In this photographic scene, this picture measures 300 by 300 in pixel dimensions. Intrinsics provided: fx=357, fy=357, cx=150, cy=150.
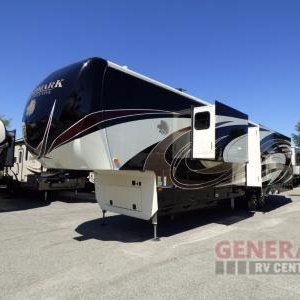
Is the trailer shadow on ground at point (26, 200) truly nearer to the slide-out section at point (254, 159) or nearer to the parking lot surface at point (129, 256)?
the parking lot surface at point (129, 256)

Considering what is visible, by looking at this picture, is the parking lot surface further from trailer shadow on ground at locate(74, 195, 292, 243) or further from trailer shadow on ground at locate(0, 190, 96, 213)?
trailer shadow on ground at locate(0, 190, 96, 213)

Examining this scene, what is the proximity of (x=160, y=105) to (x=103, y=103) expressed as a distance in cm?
161

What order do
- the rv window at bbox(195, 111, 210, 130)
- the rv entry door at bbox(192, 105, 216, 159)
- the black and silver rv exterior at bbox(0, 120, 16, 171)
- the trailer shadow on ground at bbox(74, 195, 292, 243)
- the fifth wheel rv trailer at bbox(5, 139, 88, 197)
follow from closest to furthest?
the trailer shadow on ground at bbox(74, 195, 292, 243) < the rv entry door at bbox(192, 105, 216, 159) < the rv window at bbox(195, 111, 210, 130) < the black and silver rv exterior at bbox(0, 120, 16, 171) < the fifth wheel rv trailer at bbox(5, 139, 88, 197)

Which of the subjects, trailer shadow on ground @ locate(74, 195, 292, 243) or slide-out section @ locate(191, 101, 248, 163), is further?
slide-out section @ locate(191, 101, 248, 163)

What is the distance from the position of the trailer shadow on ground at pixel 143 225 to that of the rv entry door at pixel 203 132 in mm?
1941

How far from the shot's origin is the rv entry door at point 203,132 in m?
8.38

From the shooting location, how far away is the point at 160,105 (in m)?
7.67

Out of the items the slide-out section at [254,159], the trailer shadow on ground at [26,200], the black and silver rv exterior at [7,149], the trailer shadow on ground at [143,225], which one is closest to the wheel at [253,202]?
the trailer shadow on ground at [143,225]

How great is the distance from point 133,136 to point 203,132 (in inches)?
85.5

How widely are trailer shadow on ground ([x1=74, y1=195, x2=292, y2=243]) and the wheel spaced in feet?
1.72

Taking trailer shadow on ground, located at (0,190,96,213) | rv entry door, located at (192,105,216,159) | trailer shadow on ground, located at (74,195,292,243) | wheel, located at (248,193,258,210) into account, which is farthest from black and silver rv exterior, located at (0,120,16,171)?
wheel, located at (248,193,258,210)

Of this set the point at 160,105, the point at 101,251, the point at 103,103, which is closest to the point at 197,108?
the point at 160,105

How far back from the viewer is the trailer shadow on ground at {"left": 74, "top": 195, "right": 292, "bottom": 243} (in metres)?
7.87

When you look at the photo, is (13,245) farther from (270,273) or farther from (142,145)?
(270,273)
